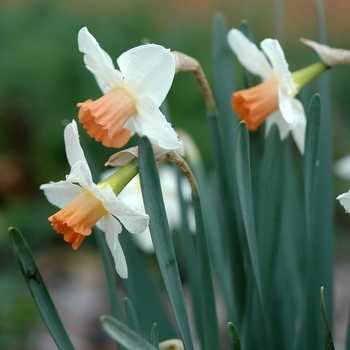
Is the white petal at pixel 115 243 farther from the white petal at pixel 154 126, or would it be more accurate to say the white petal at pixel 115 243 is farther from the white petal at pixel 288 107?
the white petal at pixel 288 107

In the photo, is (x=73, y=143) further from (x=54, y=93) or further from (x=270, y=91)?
(x=54, y=93)

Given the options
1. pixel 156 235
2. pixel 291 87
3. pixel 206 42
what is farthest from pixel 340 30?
pixel 156 235

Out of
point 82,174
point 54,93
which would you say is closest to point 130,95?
point 82,174

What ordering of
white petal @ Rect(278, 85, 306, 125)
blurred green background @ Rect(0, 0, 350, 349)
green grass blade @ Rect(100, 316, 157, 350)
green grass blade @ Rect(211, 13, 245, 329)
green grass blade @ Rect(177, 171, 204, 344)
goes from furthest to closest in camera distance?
blurred green background @ Rect(0, 0, 350, 349) → green grass blade @ Rect(177, 171, 204, 344) → green grass blade @ Rect(211, 13, 245, 329) → white petal @ Rect(278, 85, 306, 125) → green grass blade @ Rect(100, 316, 157, 350)

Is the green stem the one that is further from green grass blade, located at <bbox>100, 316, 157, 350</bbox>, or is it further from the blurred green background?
the blurred green background

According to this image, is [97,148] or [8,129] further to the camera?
[8,129]

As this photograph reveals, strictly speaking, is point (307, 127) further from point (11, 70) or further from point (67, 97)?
point (11, 70)

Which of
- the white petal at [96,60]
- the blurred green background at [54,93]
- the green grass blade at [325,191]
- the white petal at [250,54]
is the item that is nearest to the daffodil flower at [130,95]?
the white petal at [96,60]

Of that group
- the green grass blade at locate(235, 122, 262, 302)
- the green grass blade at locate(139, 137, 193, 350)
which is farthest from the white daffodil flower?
the green grass blade at locate(139, 137, 193, 350)
